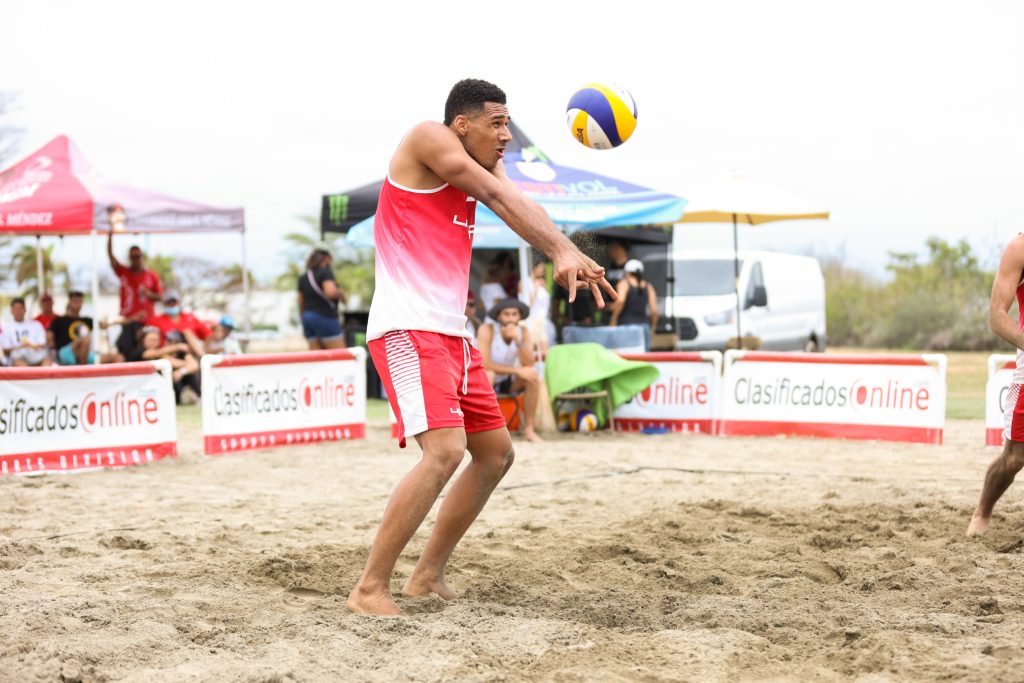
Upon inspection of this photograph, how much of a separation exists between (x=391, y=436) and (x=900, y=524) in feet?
19.5

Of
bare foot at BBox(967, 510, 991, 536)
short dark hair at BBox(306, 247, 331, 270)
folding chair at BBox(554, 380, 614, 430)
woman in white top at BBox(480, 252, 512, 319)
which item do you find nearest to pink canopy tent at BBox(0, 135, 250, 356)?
short dark hair at BBox(306, 247, 331, 270)

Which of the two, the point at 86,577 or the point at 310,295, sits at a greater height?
the point at 310,295

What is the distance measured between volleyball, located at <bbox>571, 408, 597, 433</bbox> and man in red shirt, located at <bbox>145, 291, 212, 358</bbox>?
5.55m

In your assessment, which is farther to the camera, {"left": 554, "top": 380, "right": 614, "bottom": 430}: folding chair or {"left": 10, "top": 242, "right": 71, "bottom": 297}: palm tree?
{"left": 10, "top": 242, "right": 71, "bottom": 297}: palm tree

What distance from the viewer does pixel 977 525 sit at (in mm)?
5633

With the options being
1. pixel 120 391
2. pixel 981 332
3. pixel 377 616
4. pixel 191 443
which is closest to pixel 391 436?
pixel 191 443

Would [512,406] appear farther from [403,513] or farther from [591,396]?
[403,513]

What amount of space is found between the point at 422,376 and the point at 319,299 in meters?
10.2

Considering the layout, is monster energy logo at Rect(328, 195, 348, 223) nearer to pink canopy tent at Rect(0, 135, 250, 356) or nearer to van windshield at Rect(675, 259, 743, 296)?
pink canopy tent at Rect(0, 135, 250, 356)

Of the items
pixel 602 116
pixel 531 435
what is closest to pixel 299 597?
pixel 602 116

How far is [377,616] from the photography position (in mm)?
4172

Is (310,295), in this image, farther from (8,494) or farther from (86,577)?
(86,577)

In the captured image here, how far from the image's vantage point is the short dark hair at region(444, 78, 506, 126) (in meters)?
4.31

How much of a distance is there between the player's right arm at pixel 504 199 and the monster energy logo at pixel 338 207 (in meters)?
9.04
